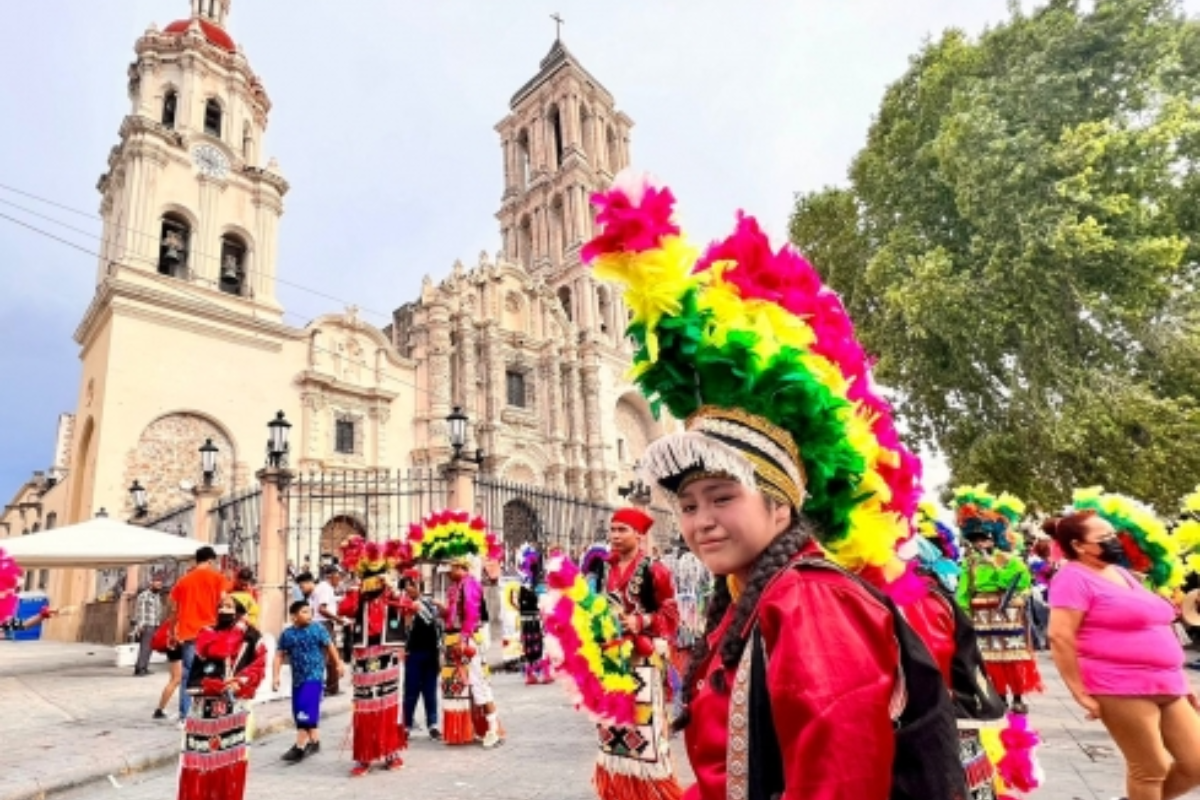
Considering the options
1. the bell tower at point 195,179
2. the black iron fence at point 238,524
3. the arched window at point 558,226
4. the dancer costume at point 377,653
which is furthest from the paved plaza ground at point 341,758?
the arched window at point 558,226

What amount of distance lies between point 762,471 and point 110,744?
27.3 feet

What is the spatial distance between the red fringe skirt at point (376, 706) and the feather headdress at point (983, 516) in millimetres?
6059

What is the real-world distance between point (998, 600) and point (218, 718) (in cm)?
723

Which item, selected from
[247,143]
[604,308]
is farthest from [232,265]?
[604,308]

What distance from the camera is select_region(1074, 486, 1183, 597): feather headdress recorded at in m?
5.00

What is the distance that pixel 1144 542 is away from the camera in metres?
5.03

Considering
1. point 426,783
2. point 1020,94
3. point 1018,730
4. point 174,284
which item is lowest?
point 426,783

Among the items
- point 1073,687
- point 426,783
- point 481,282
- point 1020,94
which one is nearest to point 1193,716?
point 1073,687

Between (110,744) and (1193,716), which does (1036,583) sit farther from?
(110,744)

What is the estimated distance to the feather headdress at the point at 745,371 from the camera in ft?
5.55

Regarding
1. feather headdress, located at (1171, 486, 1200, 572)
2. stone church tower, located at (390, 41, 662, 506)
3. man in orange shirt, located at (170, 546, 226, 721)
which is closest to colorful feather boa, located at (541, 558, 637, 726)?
feather headdress, located at (1171, 486, 1200, 572)

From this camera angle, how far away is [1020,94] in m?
13.4

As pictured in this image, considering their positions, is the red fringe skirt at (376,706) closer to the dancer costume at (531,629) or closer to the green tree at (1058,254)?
the dancer costume at (531,629)

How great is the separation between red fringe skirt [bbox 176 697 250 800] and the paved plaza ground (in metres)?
0.76
